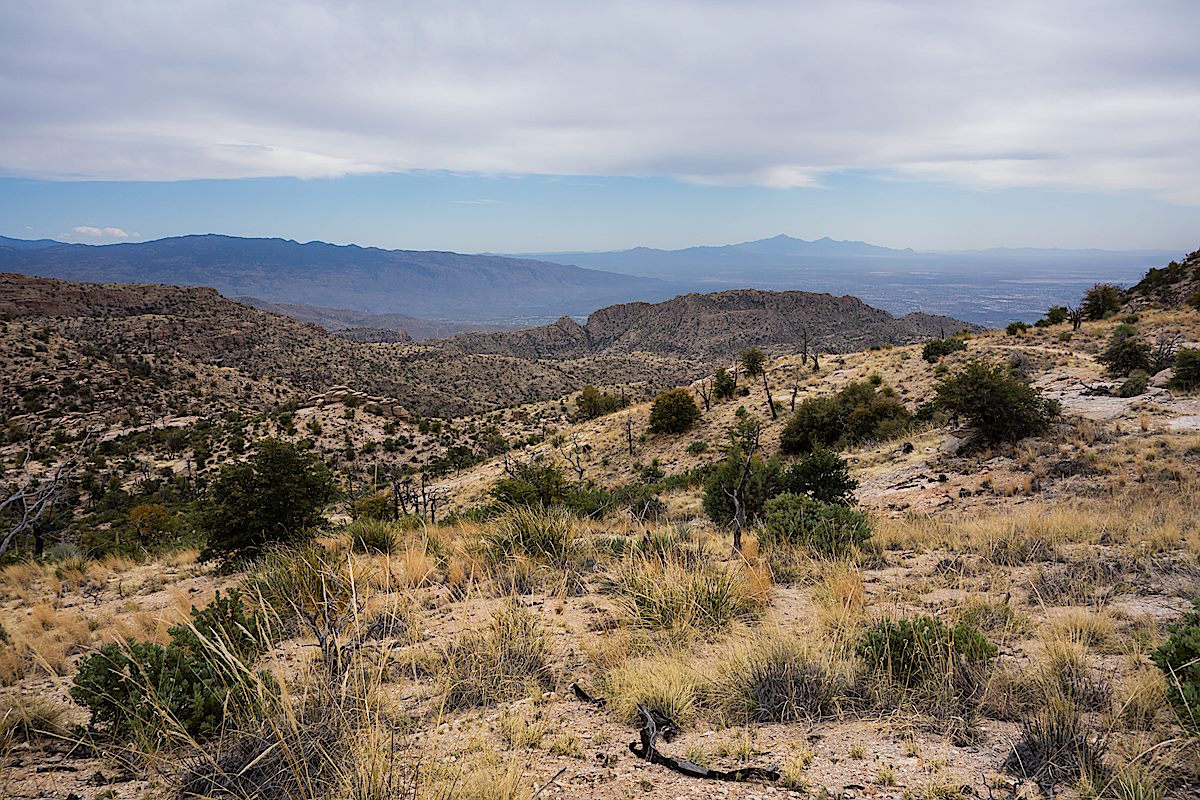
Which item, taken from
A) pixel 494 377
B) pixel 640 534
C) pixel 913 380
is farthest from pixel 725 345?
pixel 640 534

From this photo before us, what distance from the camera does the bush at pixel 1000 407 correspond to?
15070mm

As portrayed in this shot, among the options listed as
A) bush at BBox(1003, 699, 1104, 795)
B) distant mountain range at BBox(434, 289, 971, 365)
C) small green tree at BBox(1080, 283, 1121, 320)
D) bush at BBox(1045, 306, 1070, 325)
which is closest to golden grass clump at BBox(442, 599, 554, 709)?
bush at BBox(1003, 699, 1104, 795)

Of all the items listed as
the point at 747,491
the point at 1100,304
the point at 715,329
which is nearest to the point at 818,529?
the point at 747,491

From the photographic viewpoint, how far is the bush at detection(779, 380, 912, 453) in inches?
850

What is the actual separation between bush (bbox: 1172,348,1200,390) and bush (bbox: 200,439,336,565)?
76.1ft

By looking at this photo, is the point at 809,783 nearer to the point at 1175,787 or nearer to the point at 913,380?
the point at 1175,787

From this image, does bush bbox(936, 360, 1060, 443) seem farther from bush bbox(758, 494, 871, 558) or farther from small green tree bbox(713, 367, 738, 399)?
small green tree bbox(713, 367, 738, 399)

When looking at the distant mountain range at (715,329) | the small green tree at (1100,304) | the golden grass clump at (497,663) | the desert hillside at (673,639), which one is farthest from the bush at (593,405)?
the distant mountain range at (715,329)

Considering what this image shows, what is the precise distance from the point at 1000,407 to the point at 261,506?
17.6 m

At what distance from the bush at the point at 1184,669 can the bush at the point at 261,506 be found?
32.6ft

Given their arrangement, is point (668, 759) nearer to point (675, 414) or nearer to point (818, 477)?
point (818, 477)

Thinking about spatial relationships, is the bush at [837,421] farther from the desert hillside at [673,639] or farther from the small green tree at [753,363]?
the small green tree at [753,363]

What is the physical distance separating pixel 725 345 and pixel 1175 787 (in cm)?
10571

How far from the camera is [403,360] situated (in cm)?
7238
